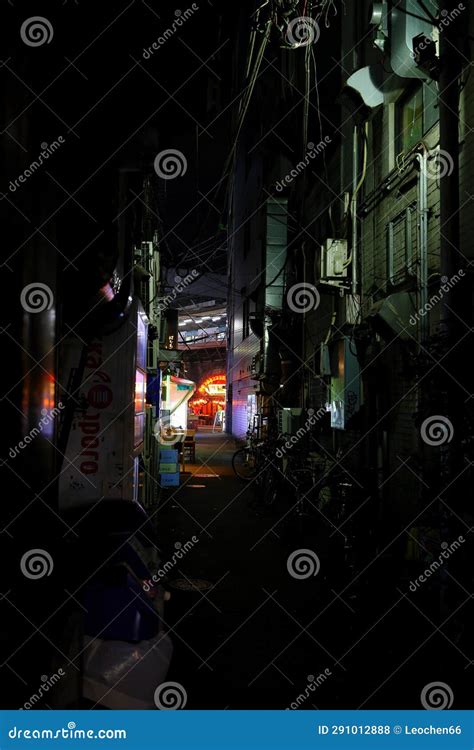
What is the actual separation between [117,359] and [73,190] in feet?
7.23

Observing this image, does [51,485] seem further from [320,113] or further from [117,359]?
[320,113]

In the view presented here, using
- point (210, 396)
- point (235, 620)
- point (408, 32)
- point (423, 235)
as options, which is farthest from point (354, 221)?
point (210, 396)

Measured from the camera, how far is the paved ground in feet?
17.2

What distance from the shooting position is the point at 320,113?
15.1 metres

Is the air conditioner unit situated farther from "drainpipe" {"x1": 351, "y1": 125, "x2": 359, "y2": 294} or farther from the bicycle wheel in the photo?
the bicycle wheel

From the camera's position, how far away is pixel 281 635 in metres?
6.52

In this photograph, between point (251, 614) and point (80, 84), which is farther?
point (251, 614)

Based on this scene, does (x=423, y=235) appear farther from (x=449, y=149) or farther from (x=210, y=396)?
(x=210, y=396)

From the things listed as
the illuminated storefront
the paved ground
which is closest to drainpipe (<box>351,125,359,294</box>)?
the paved ground

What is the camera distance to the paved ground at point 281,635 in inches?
206

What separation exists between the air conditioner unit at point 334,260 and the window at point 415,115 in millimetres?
2616

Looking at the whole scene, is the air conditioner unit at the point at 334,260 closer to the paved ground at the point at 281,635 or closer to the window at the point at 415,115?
the window at the point at 415,115

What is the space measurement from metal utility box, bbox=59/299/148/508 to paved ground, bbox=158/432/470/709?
2.30 m

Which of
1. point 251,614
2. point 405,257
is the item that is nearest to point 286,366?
point 405,257
